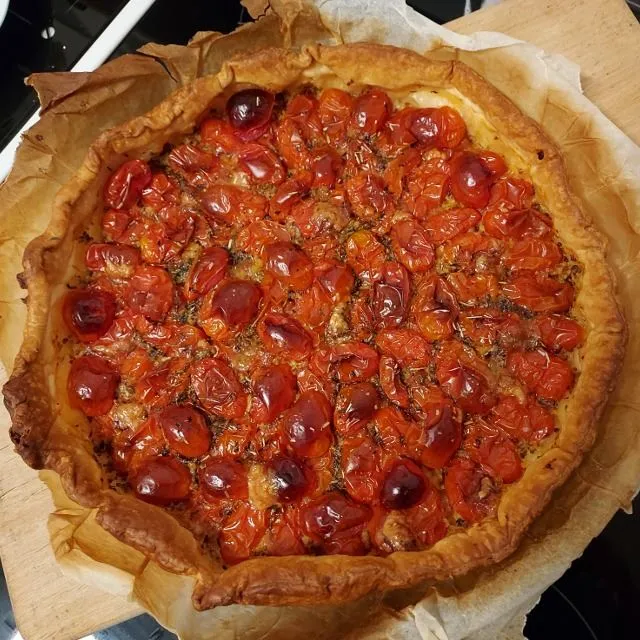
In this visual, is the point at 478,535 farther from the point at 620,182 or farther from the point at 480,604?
the point at 620,182

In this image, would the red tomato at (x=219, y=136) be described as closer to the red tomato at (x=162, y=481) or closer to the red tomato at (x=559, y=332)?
the red tomato at (x=162, y=481)

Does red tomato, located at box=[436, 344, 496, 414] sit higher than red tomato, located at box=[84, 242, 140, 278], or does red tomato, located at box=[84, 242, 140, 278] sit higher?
red tomato, located at box=[436, 344, 496, 414]

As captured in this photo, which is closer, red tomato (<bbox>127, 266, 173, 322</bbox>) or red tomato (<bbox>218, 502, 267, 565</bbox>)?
red tomato (<bbox>218, 502, 267, 565</bbox>)

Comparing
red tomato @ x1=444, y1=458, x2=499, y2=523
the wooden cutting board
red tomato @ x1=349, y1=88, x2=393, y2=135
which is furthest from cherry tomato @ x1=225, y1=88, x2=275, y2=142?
red tomato @ x1=444, y1=458, x2=499, y2=523

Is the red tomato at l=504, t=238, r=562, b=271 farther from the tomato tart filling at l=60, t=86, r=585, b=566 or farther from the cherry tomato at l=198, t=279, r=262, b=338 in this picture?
the cherry tomato at l=198, t=279, r=262, b=338

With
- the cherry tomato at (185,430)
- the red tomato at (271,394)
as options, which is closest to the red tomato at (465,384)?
the red tomato at (271,394)

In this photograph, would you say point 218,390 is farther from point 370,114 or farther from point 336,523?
point 370,114
